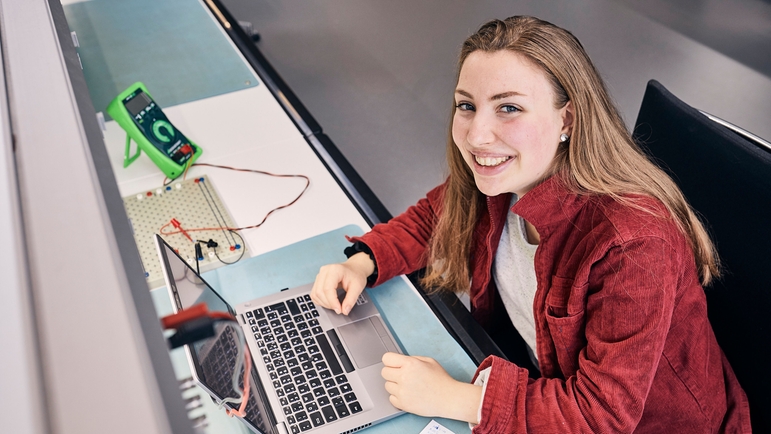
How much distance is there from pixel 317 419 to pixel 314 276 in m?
0.36

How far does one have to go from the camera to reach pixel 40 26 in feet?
2.51

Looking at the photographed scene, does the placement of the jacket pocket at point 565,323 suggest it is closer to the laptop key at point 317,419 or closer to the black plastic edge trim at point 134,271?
the laptop key at point 317,419

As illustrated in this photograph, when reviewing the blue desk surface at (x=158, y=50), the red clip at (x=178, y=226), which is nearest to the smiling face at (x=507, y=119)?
the red clip at (x=178, y=226)

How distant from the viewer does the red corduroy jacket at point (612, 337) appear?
90cm

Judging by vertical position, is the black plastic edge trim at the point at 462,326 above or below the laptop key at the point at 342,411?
above

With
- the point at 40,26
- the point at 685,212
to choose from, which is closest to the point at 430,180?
the point at 685,212

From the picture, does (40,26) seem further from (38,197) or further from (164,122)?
(164,122)

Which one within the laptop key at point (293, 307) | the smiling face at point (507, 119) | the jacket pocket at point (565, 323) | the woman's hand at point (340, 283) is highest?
the smiling face at point (507, 119)

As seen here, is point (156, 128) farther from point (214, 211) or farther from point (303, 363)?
point (303, 363)

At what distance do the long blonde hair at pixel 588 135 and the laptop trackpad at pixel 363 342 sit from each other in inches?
17.6

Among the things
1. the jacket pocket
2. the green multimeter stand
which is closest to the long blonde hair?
the jacket pocket

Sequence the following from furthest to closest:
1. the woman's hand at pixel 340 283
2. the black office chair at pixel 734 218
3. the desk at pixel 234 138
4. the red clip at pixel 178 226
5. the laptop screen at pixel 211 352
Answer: the red clip at pixel 178 226
the desk at pixel 234 138
the woman's hand at pixel 340 283
the black office chair at pixel 734 218
the laptop screen at pixel 211 352

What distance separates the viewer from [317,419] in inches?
38.3

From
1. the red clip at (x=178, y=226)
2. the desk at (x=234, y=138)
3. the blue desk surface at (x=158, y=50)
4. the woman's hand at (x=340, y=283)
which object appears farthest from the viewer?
the blue desk surface at (x=158, y=50)
